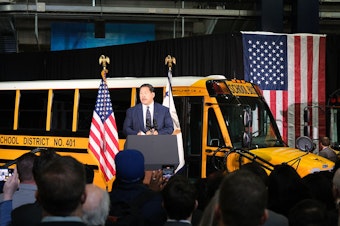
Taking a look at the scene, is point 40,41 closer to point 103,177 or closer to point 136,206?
point 103,177

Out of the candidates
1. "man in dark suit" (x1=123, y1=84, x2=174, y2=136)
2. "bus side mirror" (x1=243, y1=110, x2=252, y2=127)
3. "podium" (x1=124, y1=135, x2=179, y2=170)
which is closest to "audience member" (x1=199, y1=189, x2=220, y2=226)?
"podium" (x1=124, y1=135, x2=179, y2=170)

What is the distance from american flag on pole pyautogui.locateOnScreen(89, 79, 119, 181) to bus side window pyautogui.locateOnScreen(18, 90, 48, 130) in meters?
2.52

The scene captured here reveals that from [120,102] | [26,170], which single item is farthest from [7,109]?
[26,170]

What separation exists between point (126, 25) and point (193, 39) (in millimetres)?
4231

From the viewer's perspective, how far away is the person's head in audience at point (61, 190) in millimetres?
2633

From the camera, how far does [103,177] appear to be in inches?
407

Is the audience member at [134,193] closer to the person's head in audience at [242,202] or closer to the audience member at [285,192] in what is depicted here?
the audience member at [285,192]

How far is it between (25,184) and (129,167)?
32.6 inches

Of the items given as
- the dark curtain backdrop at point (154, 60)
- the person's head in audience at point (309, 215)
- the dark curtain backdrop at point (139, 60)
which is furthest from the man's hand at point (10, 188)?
the dark curtain backdrop at point (139, 60)

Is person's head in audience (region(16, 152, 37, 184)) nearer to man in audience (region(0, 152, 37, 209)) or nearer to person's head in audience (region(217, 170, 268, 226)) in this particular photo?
man in audience (region(0, 152, 37, 209))

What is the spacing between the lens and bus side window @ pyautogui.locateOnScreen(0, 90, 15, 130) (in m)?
13.0

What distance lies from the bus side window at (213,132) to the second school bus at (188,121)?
0.02 m

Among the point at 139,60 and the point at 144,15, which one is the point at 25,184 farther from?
the point at 144,15

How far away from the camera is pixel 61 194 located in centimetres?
263
